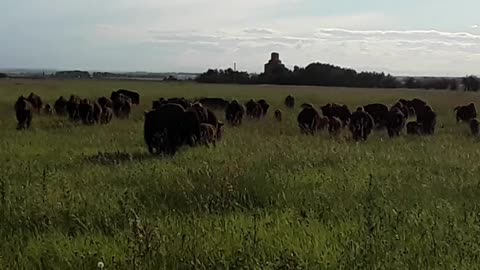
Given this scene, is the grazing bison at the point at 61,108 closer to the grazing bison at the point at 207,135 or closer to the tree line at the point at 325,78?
the grazing bison at the point at 207,135

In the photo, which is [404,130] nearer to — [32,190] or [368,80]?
[32,190]

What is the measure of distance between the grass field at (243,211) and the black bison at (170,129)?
1241 mm

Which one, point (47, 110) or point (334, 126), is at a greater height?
point (334, 126)

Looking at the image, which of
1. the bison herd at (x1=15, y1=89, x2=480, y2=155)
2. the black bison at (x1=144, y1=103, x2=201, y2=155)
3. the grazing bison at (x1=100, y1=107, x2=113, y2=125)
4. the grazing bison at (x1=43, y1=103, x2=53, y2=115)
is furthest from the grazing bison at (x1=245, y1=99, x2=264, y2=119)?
the black bison at (x1=144, y1=103, x2=201, y2=155)

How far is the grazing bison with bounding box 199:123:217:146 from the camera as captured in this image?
14.9 metres

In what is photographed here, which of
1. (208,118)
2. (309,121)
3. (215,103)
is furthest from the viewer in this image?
(215,103)

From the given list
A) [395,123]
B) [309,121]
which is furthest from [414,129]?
[309,121]

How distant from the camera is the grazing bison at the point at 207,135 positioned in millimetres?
14898

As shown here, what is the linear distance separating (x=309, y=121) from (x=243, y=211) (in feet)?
48.6

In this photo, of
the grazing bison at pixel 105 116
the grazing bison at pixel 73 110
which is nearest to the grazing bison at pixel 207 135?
the grazing bison at pixel 105 116

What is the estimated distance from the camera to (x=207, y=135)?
599 inches

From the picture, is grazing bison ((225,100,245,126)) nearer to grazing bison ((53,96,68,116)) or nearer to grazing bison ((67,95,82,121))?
grazing bison ((67,95,82,121))

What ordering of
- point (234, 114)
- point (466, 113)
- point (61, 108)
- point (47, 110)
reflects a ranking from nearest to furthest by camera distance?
point (234, 114) → point (466, 113) → point (61, 108) → point (47, 110)

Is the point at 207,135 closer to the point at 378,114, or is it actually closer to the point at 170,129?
the point at 170,129
